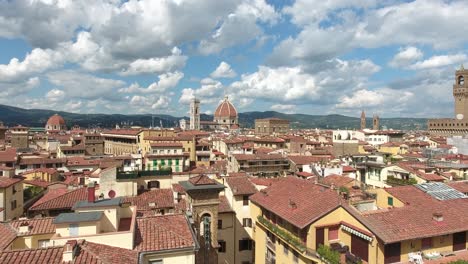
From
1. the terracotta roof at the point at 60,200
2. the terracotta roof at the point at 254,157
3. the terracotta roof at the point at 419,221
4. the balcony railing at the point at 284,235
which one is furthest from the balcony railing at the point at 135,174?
the terracotta roof at the point at 419,221

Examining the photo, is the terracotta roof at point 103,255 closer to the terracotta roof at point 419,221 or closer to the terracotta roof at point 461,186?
the terracotta roof at point 419,221

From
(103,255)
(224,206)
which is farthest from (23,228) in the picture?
(224,206)

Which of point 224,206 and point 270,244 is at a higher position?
point 224,206

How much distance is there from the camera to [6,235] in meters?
17.7

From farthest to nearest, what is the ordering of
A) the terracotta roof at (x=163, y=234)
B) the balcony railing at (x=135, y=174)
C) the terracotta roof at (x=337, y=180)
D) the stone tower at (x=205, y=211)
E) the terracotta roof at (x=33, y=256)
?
the terracotta roof at (x=337, y=180) → the balcony railing at (x=135, y=174) → the stone tower at (x=205, y=211) → the terracotta roof at (x=163, y=234) → the terracotta roof at (x=33, y=256)

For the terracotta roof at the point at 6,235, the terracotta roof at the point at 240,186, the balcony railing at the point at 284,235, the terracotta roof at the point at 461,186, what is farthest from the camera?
the terracotta roof at the point at 240,186

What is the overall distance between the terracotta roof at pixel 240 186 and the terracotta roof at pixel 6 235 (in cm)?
1883

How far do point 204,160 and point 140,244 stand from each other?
57868 millimetres

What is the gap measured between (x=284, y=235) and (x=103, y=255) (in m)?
Result: 12.5

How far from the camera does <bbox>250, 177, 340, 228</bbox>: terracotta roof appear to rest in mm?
20641

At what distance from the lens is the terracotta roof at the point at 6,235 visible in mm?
16562

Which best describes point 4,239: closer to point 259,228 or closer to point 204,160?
point 259,228

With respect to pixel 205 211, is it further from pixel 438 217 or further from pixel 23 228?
pixel 438 217

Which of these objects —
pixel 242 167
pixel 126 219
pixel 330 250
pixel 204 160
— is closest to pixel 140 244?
pixel 126 219
